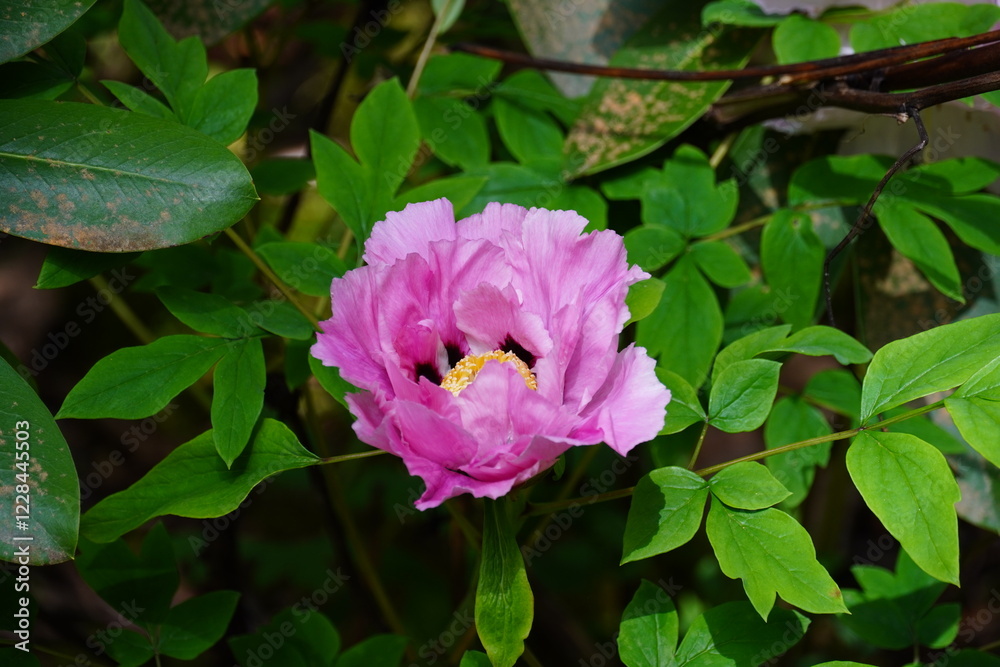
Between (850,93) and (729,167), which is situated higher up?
(850,93)

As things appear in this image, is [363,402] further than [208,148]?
No

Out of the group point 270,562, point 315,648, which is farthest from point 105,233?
point 270,562

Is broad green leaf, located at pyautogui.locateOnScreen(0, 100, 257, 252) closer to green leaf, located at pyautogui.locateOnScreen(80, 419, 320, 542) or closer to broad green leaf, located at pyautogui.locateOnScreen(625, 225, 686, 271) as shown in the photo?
green leaf, located at pyautogui.locateOnScreen(80, 419, 320, 542)

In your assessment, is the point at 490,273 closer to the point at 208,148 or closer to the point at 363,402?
the point at 363,402

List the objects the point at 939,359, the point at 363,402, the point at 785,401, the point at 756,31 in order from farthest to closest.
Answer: the point at 756,31 < the point at 785,401 < the point at 939,359 < the point at 363,402

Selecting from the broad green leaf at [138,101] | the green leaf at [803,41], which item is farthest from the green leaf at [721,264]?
the broad green leaf at [138,101]

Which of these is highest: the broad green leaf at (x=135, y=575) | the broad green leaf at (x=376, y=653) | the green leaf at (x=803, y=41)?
the green leaf at (x=803, y=41)

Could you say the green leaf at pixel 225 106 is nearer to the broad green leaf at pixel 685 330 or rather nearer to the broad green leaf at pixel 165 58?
the broad green leaf at pixel 165 58
